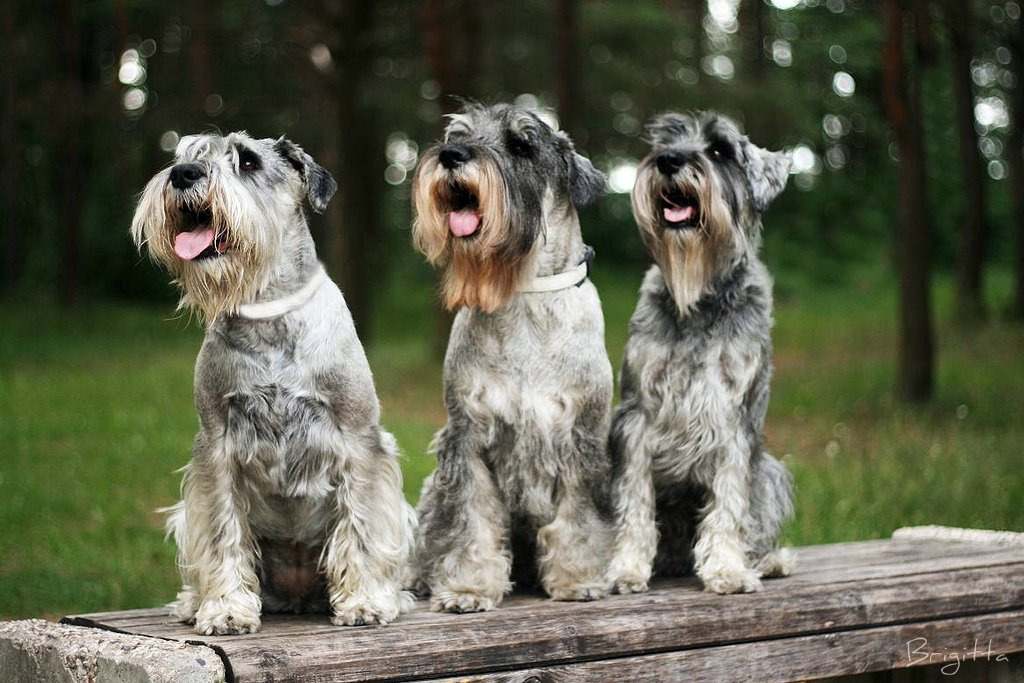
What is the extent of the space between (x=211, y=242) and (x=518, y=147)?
45.2 inches

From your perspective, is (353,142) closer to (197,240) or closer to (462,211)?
(462,211)

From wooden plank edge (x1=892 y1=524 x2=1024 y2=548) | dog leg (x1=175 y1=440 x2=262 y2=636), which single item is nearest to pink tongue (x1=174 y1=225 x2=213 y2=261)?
dog leg (x1=175 y1=440 x2=262 y2=636)

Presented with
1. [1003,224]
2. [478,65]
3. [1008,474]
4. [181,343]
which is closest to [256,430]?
A: [1008,474]

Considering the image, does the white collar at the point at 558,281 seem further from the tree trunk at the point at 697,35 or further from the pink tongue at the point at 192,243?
the tree trunk at the point at 697,35

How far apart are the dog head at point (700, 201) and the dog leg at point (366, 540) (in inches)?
49.7

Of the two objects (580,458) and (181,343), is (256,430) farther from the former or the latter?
(181,343)

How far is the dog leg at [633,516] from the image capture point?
4.80 meters

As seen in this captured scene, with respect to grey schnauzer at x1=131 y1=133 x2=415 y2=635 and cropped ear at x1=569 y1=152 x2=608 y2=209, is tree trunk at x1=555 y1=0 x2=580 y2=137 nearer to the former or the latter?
cropped ear at x1=569 y1=152 x2=608 y2=209

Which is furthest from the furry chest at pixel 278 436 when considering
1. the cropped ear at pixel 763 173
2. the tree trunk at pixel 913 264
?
the tree trunk at pixel 913 264

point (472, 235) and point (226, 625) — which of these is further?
point (472, 235)

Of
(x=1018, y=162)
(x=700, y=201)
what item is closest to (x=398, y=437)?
(x=700, y=201)

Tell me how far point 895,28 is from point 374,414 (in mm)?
8531

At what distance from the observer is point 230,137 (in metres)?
4.18

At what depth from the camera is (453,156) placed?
434 cm
